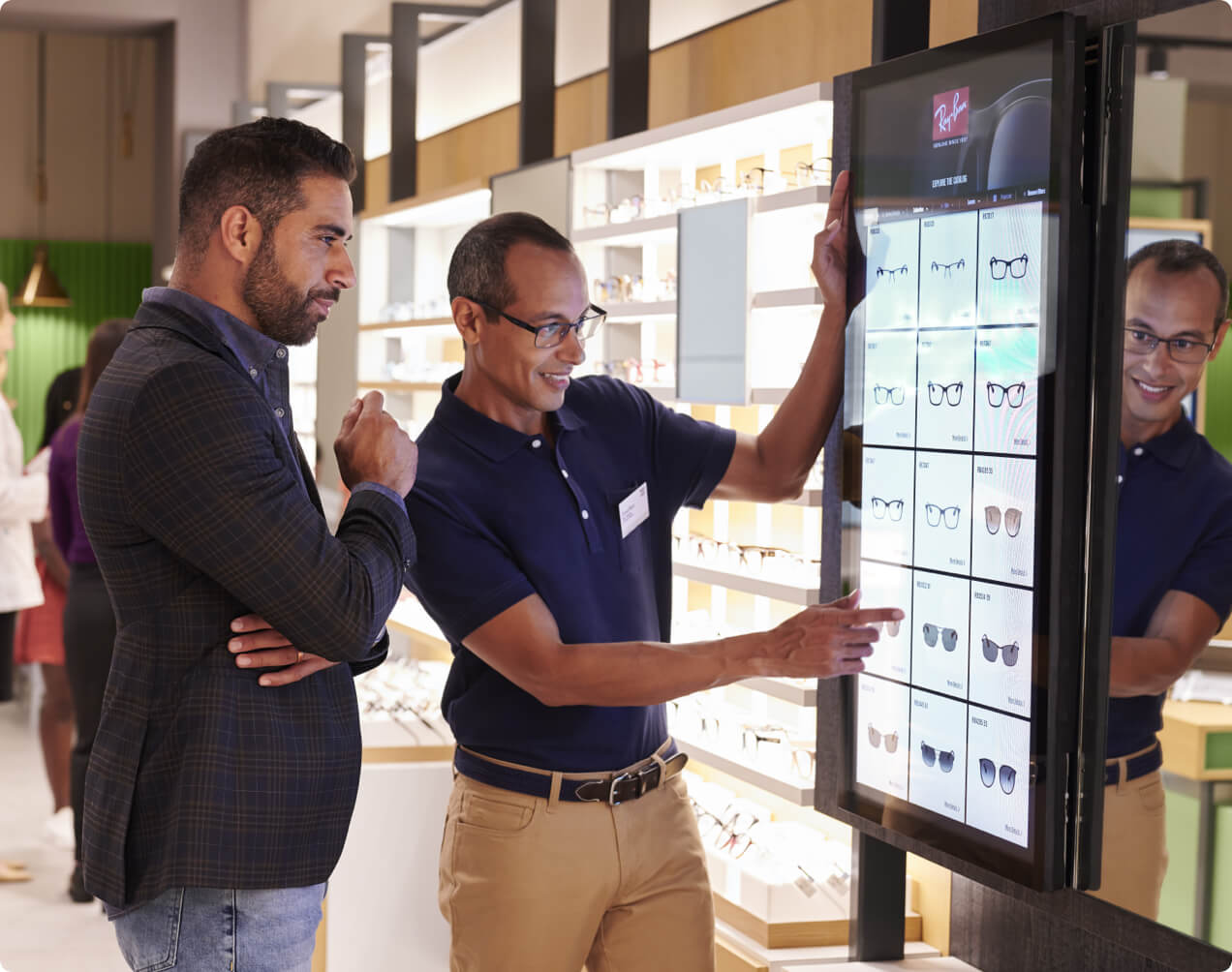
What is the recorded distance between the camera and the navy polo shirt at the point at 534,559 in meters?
2.32

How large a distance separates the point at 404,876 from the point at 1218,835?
2498 millimetres

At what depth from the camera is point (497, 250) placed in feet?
7.93

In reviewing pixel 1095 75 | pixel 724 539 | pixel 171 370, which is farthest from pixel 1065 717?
pixel 724 539

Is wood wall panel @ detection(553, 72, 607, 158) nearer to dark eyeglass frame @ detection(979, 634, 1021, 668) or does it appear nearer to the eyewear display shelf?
A: the eyewear display shelf

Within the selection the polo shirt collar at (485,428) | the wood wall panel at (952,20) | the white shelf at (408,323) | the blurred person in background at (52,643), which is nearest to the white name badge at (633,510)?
the polo shirt collar at (485,428)

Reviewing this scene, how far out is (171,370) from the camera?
1792 millimetres

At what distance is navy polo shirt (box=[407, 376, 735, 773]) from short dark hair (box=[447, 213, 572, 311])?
20 cm

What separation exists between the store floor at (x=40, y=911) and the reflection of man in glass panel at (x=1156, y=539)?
3.56 meters

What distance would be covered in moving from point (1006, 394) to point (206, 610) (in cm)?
117

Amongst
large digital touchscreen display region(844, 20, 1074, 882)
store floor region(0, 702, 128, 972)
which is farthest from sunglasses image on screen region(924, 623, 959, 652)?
store floor region(0, 702, 128, 972)

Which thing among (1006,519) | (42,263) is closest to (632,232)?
(1006,519)

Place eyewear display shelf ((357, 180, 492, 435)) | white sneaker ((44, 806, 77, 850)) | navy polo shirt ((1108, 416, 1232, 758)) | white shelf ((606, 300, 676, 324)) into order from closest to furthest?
navy polo shirt ((1108, 416, 1232, 758)), white shelf ((606, 300, 676, 324)), eyewear display shelf ((357, 180, 492, 435)), white sneaker ((44, 806, 77, 850))

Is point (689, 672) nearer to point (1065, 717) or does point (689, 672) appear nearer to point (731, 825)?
point (1065, 717)

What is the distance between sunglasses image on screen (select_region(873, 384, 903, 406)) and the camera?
235 centimetres
